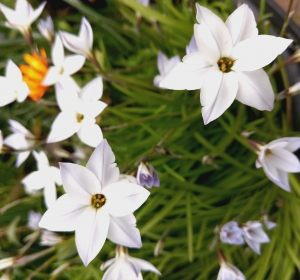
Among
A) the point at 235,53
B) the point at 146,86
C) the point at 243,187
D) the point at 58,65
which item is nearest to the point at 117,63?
the point at 146,86

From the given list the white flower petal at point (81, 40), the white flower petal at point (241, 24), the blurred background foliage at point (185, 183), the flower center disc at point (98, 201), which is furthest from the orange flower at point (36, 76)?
the white flower petal at point (241, 24)

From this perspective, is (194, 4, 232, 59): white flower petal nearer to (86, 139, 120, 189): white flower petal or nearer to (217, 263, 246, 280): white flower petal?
(86, 139, 120, 189): white flower petal

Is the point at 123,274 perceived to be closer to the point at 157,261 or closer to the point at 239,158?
the point at 157,261

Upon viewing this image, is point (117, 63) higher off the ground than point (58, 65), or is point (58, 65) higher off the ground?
point (58, 65)

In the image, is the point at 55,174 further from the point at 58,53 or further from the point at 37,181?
the point at 58,53

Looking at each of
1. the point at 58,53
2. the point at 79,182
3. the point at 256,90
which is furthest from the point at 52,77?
the point at 256,90

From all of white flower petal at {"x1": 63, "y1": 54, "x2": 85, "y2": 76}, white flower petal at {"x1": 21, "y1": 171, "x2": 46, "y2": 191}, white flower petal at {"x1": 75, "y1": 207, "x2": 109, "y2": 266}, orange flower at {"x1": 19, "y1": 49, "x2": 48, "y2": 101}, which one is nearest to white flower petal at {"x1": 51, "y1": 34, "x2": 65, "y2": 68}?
white flower petal at {"x1": 63, "y1": 54, "x2": 85, "y2": 76}

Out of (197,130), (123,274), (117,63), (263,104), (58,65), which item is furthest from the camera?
(117,63)
